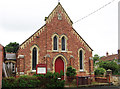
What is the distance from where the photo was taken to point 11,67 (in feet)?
76.8

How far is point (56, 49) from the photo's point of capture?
24.1 m

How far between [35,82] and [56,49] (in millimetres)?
7725

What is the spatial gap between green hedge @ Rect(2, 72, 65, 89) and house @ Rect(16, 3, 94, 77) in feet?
13.6

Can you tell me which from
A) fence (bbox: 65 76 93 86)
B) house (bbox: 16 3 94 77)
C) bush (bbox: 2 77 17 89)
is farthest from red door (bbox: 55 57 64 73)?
bush (bbox: 2 77 17 89)

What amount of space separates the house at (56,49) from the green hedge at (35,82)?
4.13 meters

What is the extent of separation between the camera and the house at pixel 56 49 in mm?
22062

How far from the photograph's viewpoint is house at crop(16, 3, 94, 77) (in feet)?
72.4

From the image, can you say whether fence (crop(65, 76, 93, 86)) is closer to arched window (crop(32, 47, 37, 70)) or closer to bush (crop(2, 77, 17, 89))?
arched window (crop(32, 47, 37, 70))

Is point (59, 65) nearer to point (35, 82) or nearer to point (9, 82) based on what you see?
point (35, 82)

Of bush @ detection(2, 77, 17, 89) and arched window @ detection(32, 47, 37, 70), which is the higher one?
arched window @ detection(32, 47, 37, 70)

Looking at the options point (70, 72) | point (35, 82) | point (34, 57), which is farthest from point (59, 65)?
point (35, 82)

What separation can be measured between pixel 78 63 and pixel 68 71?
246 cm

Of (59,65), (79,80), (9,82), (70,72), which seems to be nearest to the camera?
(9,82)

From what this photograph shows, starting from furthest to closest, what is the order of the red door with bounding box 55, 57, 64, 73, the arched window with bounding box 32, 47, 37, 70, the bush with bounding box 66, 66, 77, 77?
the red door with bounding box 55, 57, 64, 73, the bush with bounding box 66, 66, 77, 77, the arched window with bounding box 32, 47, 37, 70
